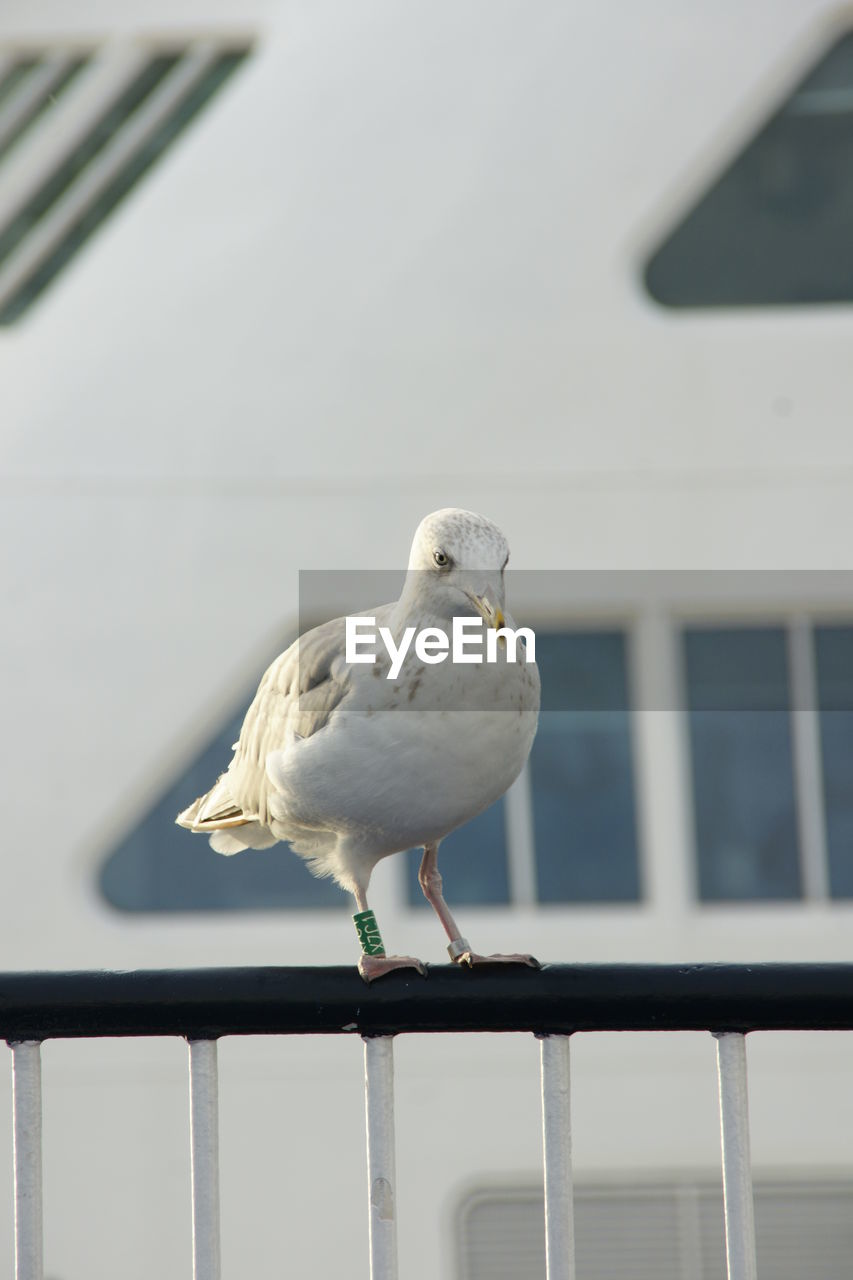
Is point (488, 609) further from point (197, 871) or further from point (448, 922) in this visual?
point (197, 871)

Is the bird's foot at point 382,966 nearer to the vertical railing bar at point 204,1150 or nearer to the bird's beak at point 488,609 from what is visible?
the vertical railing bar at point 204,1150

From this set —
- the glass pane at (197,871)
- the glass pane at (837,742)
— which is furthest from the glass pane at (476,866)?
the glass pane at (837,742)

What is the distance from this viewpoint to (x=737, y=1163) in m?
1.26

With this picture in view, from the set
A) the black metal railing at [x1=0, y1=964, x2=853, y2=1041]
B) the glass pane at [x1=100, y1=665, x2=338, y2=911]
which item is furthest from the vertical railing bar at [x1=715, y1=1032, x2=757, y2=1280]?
the glass pane at [x1=100, y1=665, x2=338, y2=911]

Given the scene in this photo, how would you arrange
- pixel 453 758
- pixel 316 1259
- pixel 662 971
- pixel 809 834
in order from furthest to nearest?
pixel 809 834 → pixel 316 1259 → pixel 453 758 → pixel 662 971

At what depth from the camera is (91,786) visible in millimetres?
4410

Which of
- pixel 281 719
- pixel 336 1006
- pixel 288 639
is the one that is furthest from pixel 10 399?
pixel 336 1006

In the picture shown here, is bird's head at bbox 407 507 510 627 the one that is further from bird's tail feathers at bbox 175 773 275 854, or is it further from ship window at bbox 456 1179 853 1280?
ship window at bbox 456 1179 853 1280

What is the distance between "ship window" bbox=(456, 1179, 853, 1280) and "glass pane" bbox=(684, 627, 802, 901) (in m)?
0.89

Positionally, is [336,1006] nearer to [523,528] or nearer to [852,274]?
[523,528]

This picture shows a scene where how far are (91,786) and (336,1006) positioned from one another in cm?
325

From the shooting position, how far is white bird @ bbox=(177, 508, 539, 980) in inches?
62.4

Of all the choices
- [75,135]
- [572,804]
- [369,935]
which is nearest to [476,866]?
[572,804]

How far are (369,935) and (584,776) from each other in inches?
115
